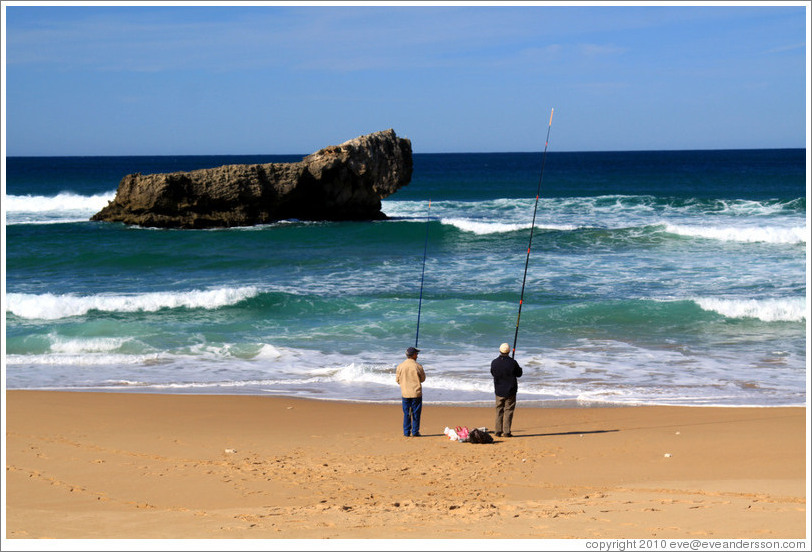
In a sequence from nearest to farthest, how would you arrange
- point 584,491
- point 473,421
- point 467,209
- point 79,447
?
point 584,491
point 79,447
point 473,421
point 467,209

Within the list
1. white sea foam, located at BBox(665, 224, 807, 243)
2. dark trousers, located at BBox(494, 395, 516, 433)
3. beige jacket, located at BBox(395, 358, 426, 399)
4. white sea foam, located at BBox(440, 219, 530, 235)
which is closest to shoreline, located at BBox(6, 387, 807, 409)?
dark trousers, located at BBox(494, 395, 516, 433)

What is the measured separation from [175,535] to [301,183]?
79.7 ft

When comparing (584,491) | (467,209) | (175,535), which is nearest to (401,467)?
(584,491)

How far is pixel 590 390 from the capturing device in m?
10.7

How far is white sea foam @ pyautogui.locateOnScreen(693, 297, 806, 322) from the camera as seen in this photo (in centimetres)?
1512

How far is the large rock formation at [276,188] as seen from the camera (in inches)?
1132

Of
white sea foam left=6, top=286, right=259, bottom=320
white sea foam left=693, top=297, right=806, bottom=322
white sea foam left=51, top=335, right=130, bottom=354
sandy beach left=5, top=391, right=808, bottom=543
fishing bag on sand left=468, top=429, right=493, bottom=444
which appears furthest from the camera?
white sea foam left=6, top=286, right=259, bottom=320

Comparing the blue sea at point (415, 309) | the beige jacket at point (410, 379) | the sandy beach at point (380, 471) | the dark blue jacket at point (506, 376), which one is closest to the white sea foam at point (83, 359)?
the blue sea at point (415, 309)

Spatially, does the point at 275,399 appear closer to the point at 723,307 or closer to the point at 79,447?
the point at 79,447

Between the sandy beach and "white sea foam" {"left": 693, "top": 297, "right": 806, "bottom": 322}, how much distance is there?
20.3 ft

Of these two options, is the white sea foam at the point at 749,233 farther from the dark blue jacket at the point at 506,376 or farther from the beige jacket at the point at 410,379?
the beige jacket at the point at 410,379

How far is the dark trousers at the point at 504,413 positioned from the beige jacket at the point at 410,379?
2.82ft

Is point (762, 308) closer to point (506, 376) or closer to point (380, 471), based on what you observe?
point (506, 376)

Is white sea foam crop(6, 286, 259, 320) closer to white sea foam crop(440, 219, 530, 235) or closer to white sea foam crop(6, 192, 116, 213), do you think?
white sea foam crop(440, 219, 530, 235)
